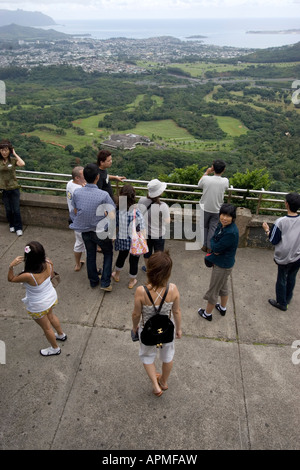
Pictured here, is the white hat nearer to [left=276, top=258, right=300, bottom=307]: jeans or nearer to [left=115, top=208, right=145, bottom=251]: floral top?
[left=115, top=208, right=145, bottom=251]: floral top

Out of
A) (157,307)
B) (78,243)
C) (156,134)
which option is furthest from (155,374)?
(156,134)

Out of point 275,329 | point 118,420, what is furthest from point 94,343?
point 275,329

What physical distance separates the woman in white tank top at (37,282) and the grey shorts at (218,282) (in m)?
1.80

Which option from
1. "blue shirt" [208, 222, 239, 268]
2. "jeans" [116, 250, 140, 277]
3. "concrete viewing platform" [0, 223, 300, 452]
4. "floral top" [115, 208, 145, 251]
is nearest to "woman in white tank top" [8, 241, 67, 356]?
"concrete viewing platform" [0, 223, 300, 452]

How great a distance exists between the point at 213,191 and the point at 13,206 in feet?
11.2

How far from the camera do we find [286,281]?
394cm

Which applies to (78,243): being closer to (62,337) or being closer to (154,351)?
(62,337)

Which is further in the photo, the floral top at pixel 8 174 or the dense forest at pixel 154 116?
the dense forest at pixel 154 116

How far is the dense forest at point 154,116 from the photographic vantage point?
3541cm

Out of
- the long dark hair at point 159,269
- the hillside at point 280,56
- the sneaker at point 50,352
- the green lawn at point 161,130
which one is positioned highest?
the hillside at point 280,56

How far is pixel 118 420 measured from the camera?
2729 mm

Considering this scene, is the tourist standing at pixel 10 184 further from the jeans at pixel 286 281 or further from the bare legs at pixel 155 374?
the jeans at pixel 286 281

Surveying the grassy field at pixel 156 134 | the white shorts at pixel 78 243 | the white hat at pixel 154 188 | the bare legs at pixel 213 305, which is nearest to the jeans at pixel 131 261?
the white shorts at pixel 78 243

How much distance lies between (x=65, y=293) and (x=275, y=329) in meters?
2.80
